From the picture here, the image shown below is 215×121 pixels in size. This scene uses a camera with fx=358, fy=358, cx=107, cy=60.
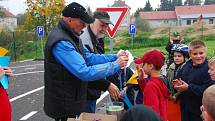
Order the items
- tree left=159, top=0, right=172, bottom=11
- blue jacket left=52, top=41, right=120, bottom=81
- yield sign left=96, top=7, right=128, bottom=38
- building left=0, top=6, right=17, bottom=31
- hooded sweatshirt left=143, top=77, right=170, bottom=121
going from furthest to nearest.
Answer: tree left=159, top=0, right=172, bottom=11 < building left=0, top=6, right=17, bottom=31 < yield sign left=96, top=7, right=128, bottom=38 < hooded sweatshirt left=143, top=77, right=170, bottom=121 < blue jacket left=52, top=41, right=120, bottom=81

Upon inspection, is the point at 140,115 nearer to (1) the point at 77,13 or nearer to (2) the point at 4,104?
(1) the point at 77,13

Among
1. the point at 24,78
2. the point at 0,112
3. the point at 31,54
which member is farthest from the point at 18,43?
the point at 0,112

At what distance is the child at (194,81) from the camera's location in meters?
4.38

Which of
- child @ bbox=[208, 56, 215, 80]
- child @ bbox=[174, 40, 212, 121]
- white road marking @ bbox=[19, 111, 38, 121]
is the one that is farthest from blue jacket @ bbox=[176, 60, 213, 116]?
white road marking @ bbox=[19, 111, 38, 121]

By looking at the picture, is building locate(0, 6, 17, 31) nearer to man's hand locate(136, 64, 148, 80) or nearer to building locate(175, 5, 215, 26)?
man's hand locate(136, 64, 148, 80)

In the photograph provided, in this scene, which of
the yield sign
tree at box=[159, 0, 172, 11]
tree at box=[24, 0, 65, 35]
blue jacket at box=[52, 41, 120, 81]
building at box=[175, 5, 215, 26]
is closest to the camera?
blue jacket at box=[52, 41, 120, 81]

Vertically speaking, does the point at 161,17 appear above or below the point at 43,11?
above

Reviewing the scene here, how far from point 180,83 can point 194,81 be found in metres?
0.18

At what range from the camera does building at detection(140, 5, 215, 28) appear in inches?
3907

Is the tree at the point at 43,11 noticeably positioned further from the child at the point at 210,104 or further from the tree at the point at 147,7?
the tree at the point at 147,7

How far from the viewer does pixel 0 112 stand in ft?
14.0

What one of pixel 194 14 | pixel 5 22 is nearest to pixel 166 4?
pixel 194 14

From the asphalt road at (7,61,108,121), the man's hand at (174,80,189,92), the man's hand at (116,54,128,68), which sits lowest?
the asphalt road at (7,61,108,121)

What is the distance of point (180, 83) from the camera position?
14.5 feet
